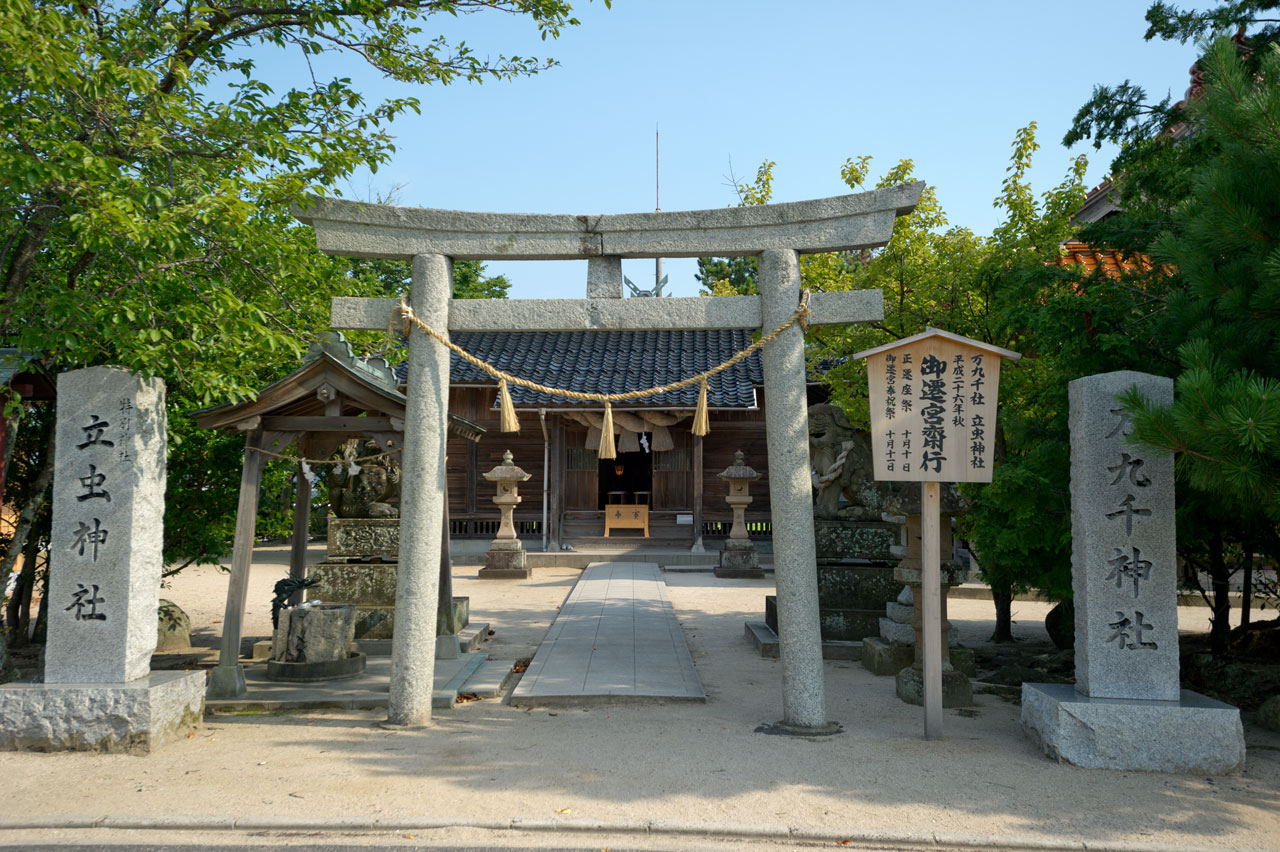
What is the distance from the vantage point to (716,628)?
1088cm

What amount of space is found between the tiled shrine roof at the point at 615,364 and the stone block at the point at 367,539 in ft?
24.6

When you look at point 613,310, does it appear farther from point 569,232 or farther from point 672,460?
point 672,460

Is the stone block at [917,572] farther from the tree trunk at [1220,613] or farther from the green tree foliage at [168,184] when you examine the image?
the green tree foliage at [168,184]

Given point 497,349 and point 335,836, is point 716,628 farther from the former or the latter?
point 497,349

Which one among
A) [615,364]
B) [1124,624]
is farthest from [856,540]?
[615,364]

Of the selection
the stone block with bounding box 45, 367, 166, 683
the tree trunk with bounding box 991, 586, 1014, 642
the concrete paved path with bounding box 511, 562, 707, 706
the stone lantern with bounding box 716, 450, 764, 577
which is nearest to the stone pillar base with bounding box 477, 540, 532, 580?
the concrete paved path with bounding box 511, 562, 707, 706

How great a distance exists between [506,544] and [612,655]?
7.93m

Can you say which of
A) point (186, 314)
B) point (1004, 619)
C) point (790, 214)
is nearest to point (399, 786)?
point (186, 314)

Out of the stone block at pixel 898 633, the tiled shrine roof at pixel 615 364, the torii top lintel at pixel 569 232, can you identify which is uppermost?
the tiled shrine roof at pixel 615 364

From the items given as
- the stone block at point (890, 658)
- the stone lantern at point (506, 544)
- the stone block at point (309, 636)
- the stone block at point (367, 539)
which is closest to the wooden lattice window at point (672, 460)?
the stone lantern at point (506, 544)

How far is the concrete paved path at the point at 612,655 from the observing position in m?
6.95

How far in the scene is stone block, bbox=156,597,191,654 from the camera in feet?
29.3

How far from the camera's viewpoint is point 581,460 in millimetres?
19016

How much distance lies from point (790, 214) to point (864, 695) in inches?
166
